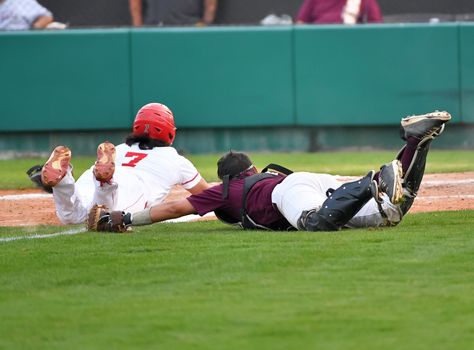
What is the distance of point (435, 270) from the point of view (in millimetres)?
6219

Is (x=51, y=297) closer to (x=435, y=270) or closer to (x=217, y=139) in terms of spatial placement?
(x=435, y=270)

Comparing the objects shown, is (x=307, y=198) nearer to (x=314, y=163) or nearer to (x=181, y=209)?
(x=181, y=209)

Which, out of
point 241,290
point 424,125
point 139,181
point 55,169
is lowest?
point 241,290

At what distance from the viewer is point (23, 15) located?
1598 cm

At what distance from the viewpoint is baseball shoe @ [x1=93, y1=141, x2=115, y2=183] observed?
8.03 m

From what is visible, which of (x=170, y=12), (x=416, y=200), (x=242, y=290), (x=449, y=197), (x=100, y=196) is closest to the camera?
(x=242, y=290)

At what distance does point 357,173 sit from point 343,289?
680cm

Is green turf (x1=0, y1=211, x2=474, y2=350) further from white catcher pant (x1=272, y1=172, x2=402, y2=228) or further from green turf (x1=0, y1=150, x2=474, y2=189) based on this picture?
green turf (x1=0, y1=150, x2=474, y2=189)

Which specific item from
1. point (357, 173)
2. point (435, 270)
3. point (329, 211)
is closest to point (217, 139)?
point (357, 173)

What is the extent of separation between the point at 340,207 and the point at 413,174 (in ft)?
1.77

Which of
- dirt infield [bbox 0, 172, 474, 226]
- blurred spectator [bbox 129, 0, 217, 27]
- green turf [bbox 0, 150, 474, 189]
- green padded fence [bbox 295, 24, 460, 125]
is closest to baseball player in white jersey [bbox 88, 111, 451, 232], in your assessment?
dirt infield [bbox 0, 172, 474, 226]

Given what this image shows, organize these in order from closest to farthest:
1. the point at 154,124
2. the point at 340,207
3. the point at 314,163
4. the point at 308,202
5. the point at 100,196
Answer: the point at 340,207 → the point at 308,202 → the point at 100,196 → the point at 154,124 → the point at 314,163

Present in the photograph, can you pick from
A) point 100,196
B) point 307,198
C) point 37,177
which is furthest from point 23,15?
point 307,198

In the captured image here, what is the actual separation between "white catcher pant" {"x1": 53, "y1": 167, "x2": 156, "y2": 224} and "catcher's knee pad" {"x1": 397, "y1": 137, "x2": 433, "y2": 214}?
1776 millimetres
